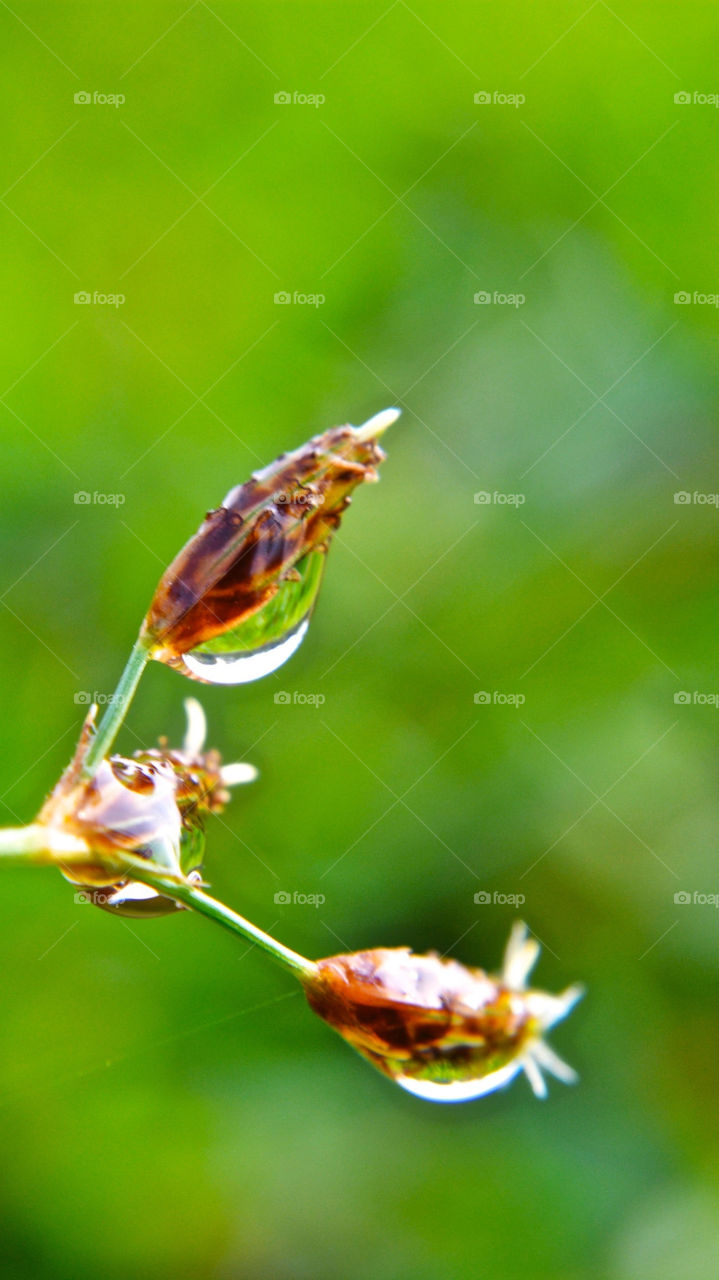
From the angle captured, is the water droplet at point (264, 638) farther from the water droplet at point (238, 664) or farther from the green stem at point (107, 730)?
the green stem at point (107, 730)

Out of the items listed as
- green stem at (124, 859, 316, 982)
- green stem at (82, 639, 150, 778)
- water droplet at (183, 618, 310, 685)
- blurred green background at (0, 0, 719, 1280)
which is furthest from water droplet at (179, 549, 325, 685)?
blurred green background at (0, 0, 719, 1280)

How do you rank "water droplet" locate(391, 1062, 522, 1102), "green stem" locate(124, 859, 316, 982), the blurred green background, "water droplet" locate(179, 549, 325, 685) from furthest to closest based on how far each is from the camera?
the blurred green background → "water droplet" locate(179, 549, 325, 685) → "water droplet" locate(391, 1062, 522, 1102) → "green stem" locate(124, 859, 316, 982)

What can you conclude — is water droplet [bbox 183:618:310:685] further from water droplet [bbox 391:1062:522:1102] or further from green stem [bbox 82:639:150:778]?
water droplet [bbox 391:1062:522:1102]

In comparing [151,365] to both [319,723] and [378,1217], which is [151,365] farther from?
[378,1217]

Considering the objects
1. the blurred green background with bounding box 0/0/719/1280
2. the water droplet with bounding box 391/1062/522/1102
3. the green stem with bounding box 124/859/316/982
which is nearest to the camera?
the green stem with bounding box 124/859/316/982

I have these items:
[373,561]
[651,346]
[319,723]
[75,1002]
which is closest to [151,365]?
[373,561]

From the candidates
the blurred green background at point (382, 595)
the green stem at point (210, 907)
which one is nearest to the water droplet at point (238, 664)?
the green stem at point (210, 907)
